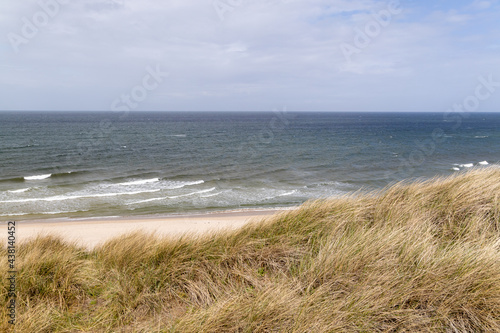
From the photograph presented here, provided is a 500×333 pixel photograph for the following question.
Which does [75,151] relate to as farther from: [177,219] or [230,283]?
[230,283]

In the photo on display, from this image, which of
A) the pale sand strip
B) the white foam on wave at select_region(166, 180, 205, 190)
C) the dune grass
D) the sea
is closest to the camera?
the dune grass

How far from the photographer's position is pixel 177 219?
53.3 ft

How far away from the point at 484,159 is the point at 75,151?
168 feet

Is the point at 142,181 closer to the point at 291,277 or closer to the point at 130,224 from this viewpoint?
the point at 130,224

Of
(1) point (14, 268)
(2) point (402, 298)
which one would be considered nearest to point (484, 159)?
(2) point (402, 298)

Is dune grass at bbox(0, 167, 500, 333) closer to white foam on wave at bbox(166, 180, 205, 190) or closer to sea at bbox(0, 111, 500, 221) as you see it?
sea at bbox(0, 111, 500, 221)

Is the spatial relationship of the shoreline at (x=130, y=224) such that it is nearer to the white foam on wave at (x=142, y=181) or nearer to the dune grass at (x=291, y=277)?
the dune grass at (x=291, y=277)

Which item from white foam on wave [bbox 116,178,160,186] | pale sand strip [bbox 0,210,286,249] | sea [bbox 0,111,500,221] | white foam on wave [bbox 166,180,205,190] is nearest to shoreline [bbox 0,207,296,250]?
pale sand strip [bbox 0,210,286,249]

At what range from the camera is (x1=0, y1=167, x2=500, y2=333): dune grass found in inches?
134

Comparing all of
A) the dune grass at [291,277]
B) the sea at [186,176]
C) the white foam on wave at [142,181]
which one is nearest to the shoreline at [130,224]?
the sea at [186,176]

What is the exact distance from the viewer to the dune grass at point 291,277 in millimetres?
3416

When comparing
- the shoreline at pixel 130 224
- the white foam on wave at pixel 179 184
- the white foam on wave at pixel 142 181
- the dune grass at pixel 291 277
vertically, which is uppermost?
the dune grass at pixel 291 277

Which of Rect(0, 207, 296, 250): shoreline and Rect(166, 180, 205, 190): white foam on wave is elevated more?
Rect(166, 180, 205, 190): white foam on wave

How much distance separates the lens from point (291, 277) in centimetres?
435
